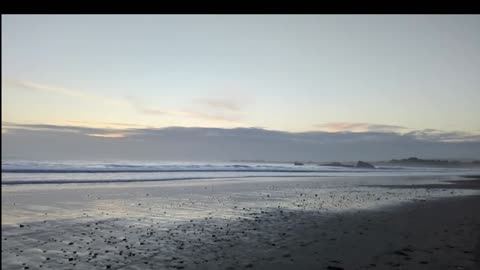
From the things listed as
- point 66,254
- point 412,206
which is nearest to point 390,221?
point 412,206

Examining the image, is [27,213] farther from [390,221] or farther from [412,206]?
[412,206]

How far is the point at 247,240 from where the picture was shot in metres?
9.52

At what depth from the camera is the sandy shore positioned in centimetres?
747

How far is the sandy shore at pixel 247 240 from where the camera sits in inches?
294

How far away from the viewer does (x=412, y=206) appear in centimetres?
1728
